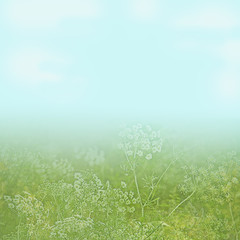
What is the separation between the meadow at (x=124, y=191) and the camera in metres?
2.11

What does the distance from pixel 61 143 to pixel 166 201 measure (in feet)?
2.31

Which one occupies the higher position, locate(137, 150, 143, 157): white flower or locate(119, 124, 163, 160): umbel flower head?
locate(119, 124, 163, 160): umbel flower head

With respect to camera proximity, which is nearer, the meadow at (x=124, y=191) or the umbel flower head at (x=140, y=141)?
the meadow at (x=124, y=191)

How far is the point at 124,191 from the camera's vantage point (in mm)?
2191

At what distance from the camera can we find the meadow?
211cm

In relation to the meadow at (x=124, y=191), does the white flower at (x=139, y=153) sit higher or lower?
higher

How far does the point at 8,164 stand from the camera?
2.18 metres

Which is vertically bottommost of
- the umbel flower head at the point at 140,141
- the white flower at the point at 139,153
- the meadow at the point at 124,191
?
the meadow at the point at 124,191

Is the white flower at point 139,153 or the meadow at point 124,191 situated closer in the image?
the meadow at point 124,191

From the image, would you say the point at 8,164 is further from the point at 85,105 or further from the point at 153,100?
the point at 153,100

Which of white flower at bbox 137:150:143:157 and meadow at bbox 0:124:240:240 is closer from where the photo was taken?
meadow at bbox 0:124:240:240

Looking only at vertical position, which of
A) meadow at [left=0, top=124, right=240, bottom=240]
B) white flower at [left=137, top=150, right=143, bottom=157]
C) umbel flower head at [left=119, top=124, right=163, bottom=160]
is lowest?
meadow at [left=0, top=124, right=240, bottom=240]

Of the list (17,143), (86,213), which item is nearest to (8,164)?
(17,143)

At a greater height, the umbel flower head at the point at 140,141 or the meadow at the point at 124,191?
the umbel flower head at the point at 140,141
